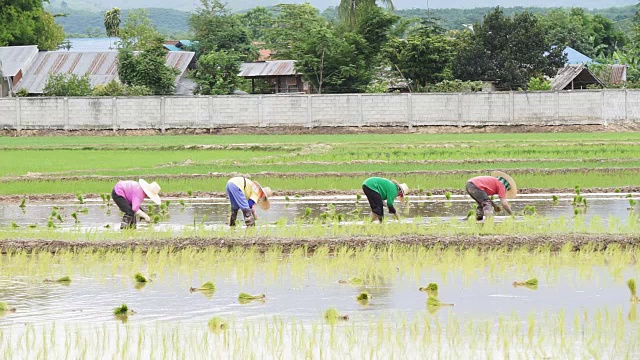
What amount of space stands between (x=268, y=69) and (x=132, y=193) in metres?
46.9

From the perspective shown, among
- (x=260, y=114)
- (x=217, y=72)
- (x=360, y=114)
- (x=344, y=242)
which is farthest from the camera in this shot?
(x=217, y=72)

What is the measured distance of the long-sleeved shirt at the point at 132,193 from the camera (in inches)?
551

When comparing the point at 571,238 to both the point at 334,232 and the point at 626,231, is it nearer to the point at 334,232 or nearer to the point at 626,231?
the point at 626,231

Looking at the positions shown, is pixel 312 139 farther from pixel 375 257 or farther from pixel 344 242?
pixel 375 257

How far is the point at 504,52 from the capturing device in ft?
175

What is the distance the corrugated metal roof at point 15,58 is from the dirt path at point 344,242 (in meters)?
47.8

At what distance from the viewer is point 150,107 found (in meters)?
45.4

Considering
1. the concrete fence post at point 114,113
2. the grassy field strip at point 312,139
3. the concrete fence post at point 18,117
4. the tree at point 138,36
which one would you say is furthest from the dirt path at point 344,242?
the tree at point 138,36

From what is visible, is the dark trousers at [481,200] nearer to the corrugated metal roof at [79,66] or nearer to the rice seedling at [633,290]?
the rice seedling at [633,290]

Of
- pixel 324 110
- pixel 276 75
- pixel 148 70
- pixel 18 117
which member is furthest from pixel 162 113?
pixel 276 75

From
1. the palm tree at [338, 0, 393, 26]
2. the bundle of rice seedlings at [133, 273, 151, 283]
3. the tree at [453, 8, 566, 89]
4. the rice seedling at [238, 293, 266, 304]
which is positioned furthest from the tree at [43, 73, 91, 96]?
the rice seedling at [238, 293, 266, 304]

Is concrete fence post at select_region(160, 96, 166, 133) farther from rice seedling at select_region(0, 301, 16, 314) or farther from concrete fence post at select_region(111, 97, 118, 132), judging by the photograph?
rice seedling at select_region(0, 301, 16, 314)

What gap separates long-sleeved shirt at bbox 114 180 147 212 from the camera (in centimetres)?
1398

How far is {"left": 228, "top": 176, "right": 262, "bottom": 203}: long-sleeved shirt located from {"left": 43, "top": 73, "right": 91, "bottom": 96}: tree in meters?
39.6
